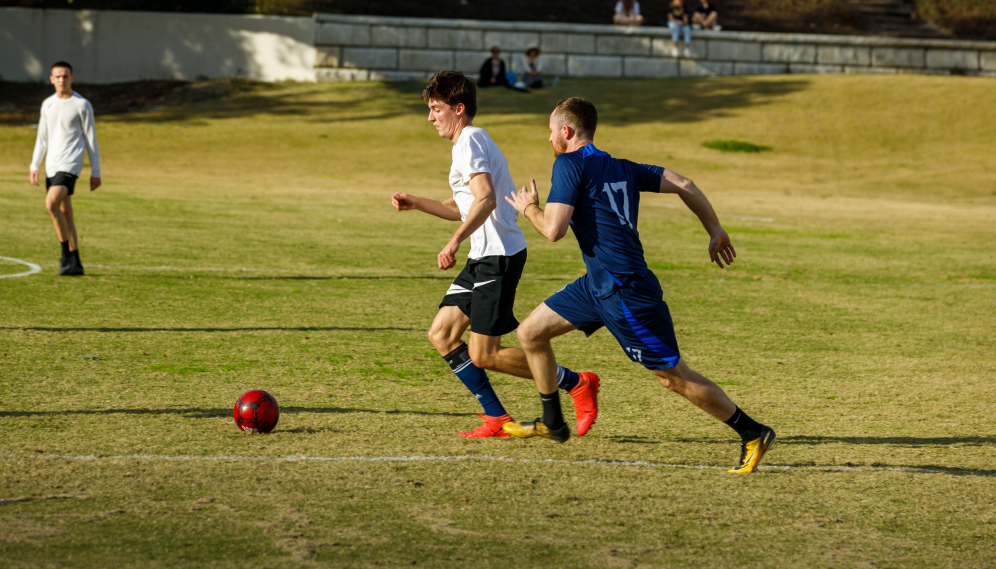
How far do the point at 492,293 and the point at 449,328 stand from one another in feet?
1.53

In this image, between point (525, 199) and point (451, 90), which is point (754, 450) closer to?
point (525, 199)

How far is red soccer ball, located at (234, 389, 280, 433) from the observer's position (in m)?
5.79

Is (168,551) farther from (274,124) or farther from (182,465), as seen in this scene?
(274,124)

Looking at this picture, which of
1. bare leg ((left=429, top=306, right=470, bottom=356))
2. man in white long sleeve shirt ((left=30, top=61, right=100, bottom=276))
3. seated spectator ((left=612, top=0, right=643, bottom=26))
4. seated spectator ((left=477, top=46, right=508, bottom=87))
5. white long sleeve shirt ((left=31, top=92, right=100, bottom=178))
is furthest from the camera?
seated spectator ((left=612, top=0, right=643, bottom=26))

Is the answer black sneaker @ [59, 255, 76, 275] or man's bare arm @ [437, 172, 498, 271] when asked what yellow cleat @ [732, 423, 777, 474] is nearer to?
man's bare arm @ [437, 172, 498, 271]

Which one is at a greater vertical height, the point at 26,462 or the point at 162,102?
the point at 162,102

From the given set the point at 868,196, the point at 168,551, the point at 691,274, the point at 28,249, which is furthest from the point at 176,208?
the point at 868,196

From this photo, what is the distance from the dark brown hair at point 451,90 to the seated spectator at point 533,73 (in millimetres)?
30570

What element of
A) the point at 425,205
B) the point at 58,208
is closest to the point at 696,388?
the point at 425,205

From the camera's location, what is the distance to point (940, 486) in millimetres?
5305

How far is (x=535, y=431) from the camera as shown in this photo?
5.98 metres

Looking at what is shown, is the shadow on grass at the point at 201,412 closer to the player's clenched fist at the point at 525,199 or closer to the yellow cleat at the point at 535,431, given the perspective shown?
the yellow cleat at the point at 535,431

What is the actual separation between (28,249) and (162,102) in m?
23.5

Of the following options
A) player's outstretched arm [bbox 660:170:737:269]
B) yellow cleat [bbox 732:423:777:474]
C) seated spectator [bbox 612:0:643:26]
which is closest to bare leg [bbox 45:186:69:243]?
player's outstretched arm [bbox 660:170:737:269]
